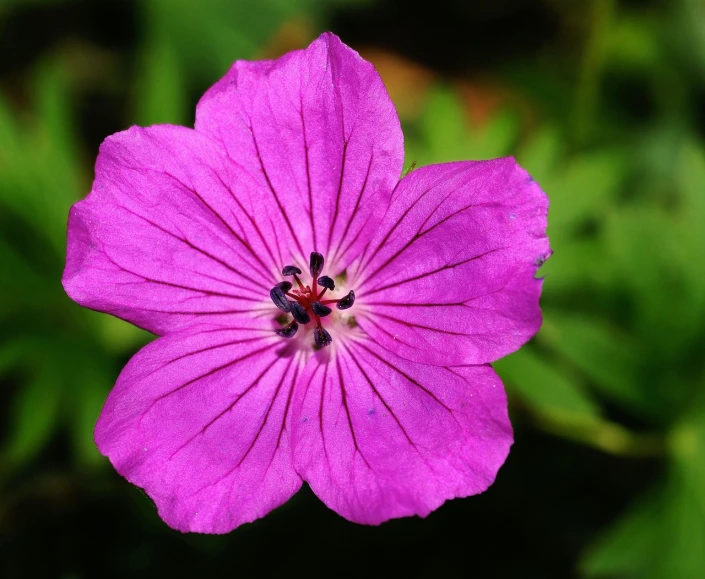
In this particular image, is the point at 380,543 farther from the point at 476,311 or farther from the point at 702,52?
the point at 702,52

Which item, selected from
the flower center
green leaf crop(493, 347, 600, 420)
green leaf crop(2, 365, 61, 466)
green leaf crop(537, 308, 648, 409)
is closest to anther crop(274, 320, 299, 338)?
the flower center

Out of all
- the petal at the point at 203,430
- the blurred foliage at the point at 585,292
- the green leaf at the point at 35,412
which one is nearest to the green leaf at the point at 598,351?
the blurred foliage at the point at 585,292

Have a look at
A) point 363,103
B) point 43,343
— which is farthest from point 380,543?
point 363,103

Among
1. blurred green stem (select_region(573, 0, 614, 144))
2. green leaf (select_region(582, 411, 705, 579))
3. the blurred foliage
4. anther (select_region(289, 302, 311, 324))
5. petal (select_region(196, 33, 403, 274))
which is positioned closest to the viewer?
petal (select_region(196, 33, 403, 274))

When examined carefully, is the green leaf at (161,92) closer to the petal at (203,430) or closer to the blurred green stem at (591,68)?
the petal at (203,430)

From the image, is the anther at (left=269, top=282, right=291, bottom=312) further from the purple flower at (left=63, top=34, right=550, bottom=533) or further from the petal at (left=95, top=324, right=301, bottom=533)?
the petal at (left=95, top=324, right=301, bottom=533)

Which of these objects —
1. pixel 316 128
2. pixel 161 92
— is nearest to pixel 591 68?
pixel 161 92

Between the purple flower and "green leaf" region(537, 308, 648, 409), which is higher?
the purple flower
